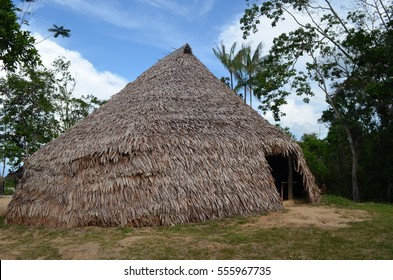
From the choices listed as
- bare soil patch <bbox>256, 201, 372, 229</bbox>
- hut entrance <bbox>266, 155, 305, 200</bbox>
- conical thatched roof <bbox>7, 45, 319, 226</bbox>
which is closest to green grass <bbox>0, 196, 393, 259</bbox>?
bare soil patch <bbox>256, 201, 372, 229</bbox>

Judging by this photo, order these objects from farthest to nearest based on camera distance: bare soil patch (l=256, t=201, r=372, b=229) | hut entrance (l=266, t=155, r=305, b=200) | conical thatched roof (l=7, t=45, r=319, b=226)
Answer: hut entrance (l=266, t=155, r=305, b=200) < conical thatched roof (l=7, t=45, r=319, b=226) < bare soil patch (l=256, t=201, r=372, b=229)

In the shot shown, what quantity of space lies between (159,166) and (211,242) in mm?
2838

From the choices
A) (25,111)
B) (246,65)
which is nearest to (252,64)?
(246,65)

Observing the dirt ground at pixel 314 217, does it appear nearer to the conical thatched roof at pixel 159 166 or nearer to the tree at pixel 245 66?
the conical thatched roof at pixel 159 166

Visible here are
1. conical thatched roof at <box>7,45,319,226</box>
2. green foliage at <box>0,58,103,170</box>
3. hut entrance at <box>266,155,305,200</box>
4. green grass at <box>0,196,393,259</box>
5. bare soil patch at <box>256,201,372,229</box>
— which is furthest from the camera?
green foliage at <box>0,58,103,170</box>

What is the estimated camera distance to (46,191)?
9.81 metres

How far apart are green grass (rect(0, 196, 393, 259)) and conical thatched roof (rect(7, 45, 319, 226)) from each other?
0.47 meters

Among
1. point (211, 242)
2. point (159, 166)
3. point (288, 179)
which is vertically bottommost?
point (211, 242)

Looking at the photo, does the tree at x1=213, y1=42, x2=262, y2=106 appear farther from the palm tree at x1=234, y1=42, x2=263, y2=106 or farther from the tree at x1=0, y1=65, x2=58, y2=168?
the tree at x1=0, y1=65, x2=58, y2=168

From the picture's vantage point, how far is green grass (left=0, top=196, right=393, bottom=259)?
5.88 m

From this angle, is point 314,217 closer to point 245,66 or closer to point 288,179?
point 288,179

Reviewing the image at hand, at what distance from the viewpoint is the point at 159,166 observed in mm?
8961

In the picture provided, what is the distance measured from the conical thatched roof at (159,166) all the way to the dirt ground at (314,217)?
549mm

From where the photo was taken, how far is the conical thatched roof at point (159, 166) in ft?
28.3
